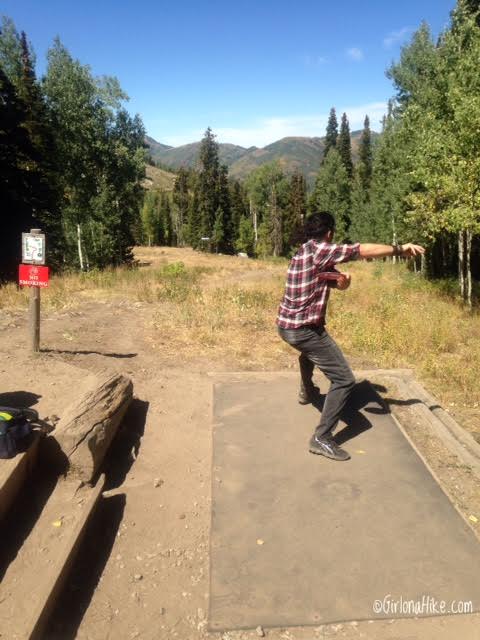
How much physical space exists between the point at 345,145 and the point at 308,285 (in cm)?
7518

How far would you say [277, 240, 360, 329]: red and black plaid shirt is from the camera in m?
3.89

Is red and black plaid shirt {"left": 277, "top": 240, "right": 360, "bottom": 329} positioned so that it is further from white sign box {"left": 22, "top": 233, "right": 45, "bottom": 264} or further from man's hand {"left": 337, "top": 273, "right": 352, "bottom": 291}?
white sign box {"left": 22, "top": 233, "right": 45, "bottom": 264}

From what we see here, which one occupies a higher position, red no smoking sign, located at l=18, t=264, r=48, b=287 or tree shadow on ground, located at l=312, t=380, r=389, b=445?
red no smoking sign, located at l=18, t=264, r=48, b=287

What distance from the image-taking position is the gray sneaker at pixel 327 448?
4137mm

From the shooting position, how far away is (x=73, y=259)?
24.5 metres

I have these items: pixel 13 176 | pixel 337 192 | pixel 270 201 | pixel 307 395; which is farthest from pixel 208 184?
pixel 307 395

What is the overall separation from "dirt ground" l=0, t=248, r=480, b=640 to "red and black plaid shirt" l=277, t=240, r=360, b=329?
5.02 feet

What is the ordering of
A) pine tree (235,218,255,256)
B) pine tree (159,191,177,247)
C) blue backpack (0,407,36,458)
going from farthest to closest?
pine tree (159,191,177,247), pine tree (235,218,255,256), blue backpack (0,407,36,458)

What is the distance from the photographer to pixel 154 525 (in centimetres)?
335

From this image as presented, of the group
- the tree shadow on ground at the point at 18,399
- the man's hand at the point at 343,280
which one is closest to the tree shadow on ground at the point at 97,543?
the tree shadow on ground at the point at 18,399

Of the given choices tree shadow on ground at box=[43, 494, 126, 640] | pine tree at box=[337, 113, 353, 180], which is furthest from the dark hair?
pine tree at box=[337, 113, 353, 180]

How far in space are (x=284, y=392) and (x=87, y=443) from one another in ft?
8.87

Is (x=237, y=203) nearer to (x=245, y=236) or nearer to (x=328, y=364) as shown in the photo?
(x=245, y=236)

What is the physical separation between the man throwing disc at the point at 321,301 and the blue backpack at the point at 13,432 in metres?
2.23
